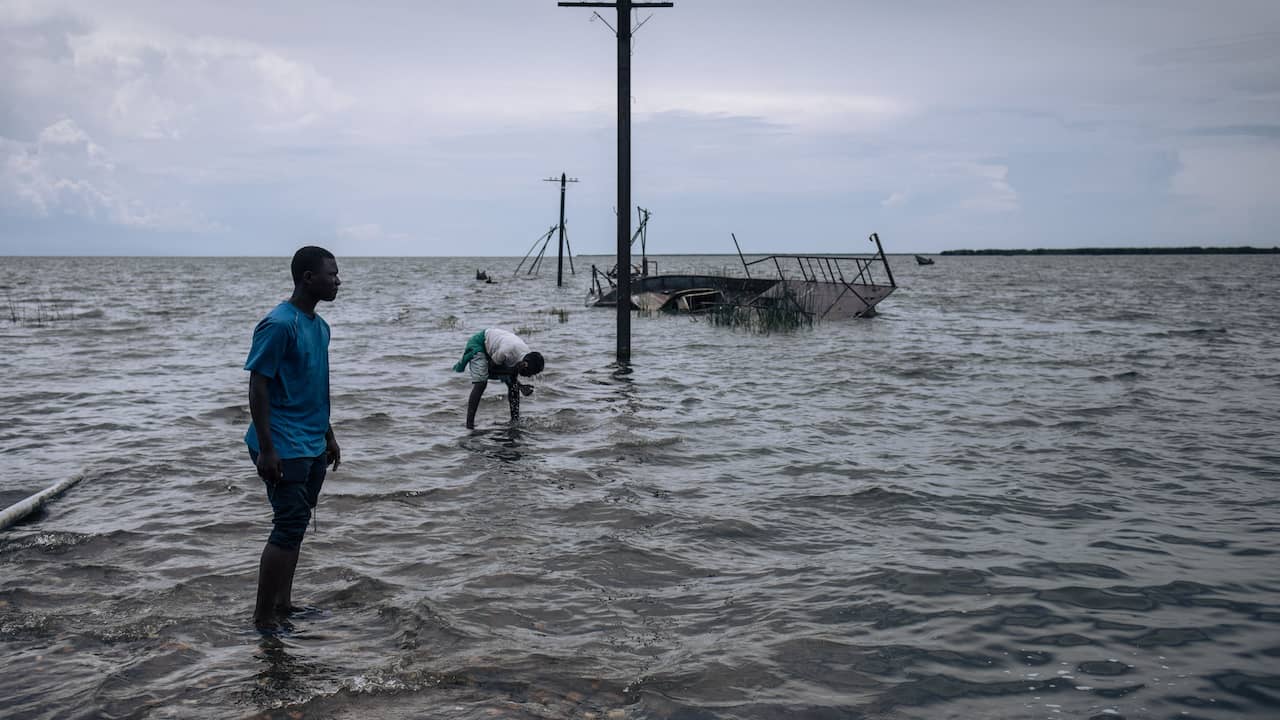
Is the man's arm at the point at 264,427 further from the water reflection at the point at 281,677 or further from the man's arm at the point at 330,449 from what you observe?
the water reflection at the point at 281,677

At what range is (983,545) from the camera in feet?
18.7

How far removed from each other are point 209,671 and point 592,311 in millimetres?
28384

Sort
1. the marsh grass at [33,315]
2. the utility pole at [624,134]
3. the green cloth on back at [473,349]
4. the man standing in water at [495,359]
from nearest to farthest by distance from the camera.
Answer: the man standing in water at [495,359], the green cloth on back at [473,349], the utility pole at [624,134], the marsh grass at [33,315]

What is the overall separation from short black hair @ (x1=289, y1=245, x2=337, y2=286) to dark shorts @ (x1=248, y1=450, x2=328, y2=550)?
0.88 meters

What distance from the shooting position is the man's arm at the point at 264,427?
3.91 metres

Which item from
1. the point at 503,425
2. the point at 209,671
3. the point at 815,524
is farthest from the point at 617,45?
the point at 209,671

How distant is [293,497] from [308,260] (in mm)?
1131

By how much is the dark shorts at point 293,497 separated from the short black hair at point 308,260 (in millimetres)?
879

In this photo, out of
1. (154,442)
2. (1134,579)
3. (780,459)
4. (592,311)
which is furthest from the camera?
(592,311)

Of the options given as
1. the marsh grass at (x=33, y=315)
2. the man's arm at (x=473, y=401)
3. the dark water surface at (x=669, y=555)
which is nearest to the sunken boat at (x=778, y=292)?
the dark water surface at (x=669, y=555)

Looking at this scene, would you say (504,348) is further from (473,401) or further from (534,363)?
(473,401)

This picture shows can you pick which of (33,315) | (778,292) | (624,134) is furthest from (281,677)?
(33,315)

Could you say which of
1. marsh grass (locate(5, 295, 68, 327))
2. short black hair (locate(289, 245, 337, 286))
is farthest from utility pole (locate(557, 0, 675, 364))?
marsh grass (locate(5, 295, 68, 327))

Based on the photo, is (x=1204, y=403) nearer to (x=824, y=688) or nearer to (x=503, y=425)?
(x=503, y=425)
